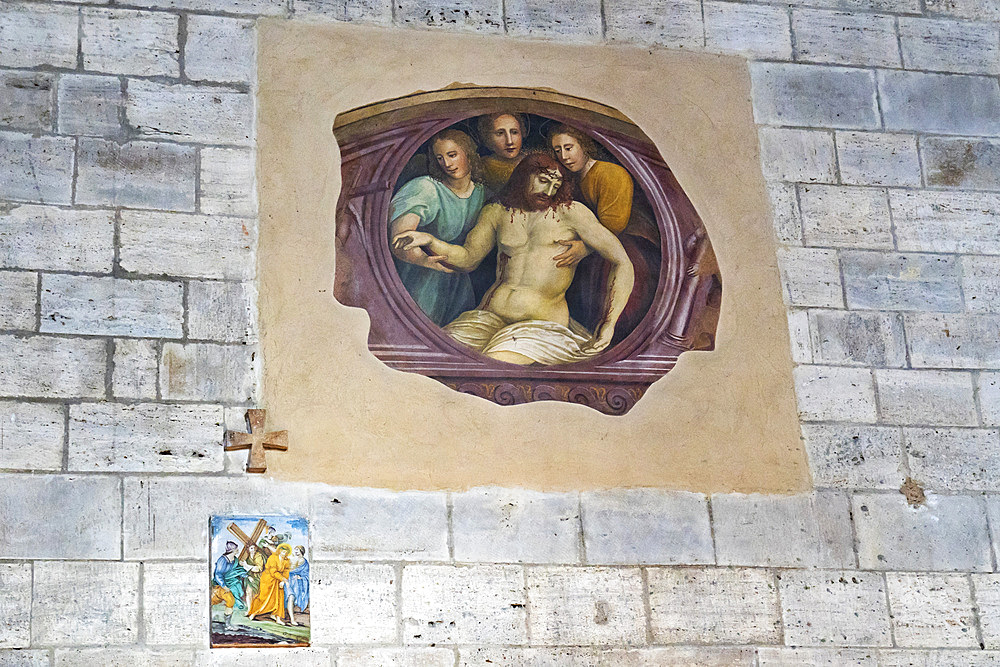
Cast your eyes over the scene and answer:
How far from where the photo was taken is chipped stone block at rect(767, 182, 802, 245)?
223 inches

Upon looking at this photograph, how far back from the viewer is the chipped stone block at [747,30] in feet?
19.6

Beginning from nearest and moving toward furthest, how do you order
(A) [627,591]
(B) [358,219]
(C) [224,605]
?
(C) [224,605] < (A) [627,591] < (B) [358,219]

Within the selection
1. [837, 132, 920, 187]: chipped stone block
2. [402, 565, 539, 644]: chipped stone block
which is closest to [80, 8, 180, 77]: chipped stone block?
[402, 565, 539, 644]: chipped stone block

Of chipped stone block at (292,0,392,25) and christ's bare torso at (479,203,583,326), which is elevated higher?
chipped stone block at (292,0,392,25)

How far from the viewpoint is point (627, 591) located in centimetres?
496

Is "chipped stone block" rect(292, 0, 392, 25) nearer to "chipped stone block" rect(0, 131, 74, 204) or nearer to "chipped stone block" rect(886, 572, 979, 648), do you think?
"chipped stone block" rect(0, 131, 74, 204)

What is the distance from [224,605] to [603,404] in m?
1.57

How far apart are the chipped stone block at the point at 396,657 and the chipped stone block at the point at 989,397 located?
235cm

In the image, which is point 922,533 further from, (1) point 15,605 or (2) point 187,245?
(1) point 15,605

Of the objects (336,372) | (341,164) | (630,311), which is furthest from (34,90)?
(630,311)

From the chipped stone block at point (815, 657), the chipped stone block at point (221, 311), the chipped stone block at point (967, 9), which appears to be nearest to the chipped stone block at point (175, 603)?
the chipped stone block at point (221, 311)

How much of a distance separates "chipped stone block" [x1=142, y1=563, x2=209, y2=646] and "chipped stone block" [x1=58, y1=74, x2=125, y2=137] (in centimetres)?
167

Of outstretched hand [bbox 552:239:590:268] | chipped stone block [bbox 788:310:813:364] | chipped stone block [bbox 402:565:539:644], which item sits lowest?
chipped stone block [bbox 402:565:539:644]

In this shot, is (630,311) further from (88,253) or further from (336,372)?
(88,253)
